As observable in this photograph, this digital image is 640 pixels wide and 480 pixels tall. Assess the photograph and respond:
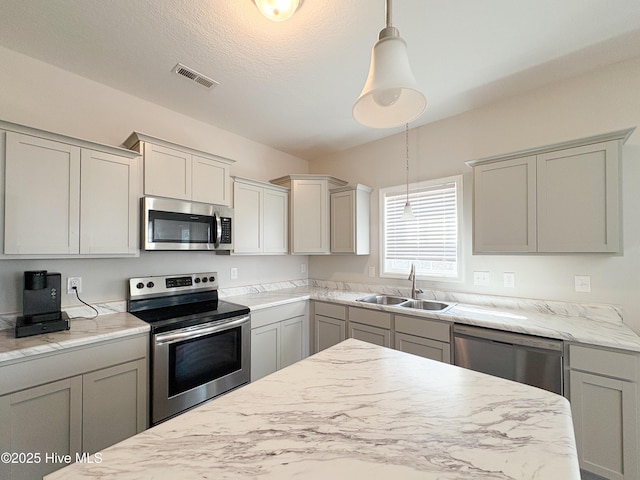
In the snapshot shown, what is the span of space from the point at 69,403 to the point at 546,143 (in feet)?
12.3

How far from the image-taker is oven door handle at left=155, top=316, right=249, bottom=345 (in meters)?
1.85

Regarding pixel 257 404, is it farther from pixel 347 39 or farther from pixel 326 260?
pixel 326 260

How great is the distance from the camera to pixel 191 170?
2.34 meters

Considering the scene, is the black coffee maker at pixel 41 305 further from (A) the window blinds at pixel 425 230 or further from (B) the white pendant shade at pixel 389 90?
(A) the window blinds at pixel 425 230

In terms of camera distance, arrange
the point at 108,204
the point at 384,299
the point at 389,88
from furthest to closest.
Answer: the point at 384,299
the point at 108,204
the point at 389,88

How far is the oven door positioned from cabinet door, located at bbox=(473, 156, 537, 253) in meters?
2.15

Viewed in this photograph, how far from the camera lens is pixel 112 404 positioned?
1.65 metres

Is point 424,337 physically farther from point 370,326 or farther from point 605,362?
point 605,362

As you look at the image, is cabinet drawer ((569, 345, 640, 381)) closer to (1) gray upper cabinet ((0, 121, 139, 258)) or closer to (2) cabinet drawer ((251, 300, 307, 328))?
(2) cabinet drawer ((251, 300, 307, 328))

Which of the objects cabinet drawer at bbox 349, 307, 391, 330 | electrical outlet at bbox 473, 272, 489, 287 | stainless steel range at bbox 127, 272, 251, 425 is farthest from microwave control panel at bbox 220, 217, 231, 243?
electrical outlet at bbox 473, 272, 489, 287

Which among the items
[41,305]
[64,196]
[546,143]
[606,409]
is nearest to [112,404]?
[41,305]

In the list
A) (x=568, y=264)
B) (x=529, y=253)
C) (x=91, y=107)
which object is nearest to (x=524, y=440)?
(x=529, y=253)

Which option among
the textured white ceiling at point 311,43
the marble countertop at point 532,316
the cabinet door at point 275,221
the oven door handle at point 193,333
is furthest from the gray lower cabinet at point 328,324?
the textured white ceiling at point 311,43

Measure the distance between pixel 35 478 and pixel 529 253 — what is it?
3.33 metres
